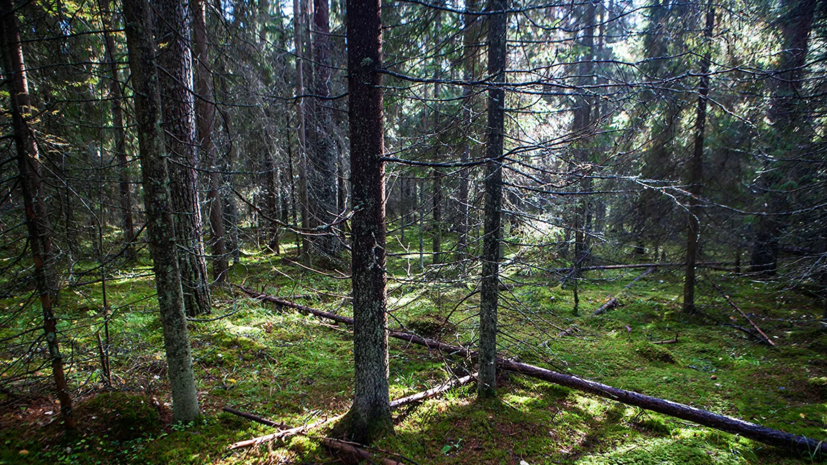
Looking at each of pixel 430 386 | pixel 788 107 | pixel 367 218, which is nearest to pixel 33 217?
pixel 367 218

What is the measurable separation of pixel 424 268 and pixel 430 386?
2067mm

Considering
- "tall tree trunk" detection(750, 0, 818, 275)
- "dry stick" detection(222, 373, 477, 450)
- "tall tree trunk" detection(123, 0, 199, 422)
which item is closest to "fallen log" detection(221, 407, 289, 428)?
"dry stick" detection(222, 373, 477, 450)

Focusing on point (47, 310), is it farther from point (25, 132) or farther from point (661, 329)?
point (661, 329)

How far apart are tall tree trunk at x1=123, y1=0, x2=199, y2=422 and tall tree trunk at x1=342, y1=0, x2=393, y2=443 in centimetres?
203

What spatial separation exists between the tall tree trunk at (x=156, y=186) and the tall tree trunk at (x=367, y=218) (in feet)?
6.65

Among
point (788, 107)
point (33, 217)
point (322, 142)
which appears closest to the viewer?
point (33, 217)

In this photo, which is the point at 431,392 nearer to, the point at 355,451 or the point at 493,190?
the point at 355,451

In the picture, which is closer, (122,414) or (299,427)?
(122,414)

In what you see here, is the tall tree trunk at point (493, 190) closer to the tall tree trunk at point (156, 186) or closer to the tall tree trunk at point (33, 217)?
the tall tree trunk at point (156, 186)

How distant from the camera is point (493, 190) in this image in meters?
4.87

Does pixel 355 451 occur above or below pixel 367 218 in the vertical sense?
below

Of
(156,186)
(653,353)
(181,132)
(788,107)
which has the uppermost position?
(788,107)

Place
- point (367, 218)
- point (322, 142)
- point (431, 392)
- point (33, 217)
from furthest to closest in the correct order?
point (322, 142) < point (431, 392) < point (367, 218) < point (33, 217)

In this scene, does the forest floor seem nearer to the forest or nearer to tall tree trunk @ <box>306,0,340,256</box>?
the forest
